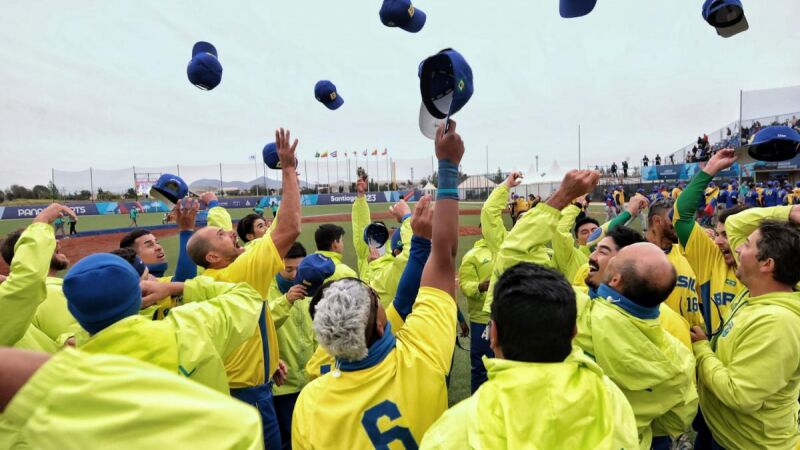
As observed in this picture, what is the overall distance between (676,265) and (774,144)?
4.13 ft

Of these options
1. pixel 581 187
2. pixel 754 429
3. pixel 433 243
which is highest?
pixel 581 187

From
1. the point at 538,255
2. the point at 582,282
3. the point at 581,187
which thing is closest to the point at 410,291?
the point at 538,255

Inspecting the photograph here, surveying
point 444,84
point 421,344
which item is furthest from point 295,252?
point 444,84

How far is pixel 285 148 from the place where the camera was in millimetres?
2787

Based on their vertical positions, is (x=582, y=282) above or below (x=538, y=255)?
below

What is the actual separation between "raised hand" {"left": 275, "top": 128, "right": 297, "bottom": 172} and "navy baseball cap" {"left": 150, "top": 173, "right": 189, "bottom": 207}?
7.00 ft

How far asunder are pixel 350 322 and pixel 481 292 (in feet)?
12.1

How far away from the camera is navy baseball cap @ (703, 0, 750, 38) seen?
421 cm

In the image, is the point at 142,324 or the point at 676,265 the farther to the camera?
the point at 676,265

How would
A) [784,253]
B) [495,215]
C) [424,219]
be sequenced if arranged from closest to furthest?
[424,219] → [784,253] → [495,215]

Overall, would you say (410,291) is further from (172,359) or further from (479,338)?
(479,338)

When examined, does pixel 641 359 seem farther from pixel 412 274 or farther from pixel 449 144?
pixel 449 144

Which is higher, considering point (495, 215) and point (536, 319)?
point (495, 215)

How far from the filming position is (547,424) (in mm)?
1320
